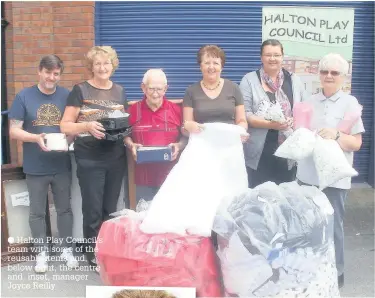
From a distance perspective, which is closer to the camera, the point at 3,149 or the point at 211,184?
the point at 211,184

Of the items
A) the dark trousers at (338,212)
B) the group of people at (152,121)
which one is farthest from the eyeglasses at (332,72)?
the dark trousers at (338,212)

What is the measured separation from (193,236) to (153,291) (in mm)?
320

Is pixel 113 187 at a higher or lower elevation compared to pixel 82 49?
lower

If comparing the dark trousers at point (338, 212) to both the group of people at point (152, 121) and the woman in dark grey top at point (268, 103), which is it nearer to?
the group of people at point (152, 121)

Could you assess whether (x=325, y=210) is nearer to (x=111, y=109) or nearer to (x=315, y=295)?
(x=315, y=295)

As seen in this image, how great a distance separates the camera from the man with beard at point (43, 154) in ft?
9.73

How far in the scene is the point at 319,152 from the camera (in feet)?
8.21

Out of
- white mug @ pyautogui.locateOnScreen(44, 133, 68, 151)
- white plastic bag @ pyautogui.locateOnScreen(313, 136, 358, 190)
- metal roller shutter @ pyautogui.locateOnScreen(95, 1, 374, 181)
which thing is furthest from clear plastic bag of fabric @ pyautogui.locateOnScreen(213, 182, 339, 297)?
metal roller shutter @ pyautogui.locateOnScreen(95, 1, 374, 181)

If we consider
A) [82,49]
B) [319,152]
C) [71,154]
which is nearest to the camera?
[319,152]

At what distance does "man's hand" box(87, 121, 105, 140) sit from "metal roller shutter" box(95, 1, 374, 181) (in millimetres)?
2166

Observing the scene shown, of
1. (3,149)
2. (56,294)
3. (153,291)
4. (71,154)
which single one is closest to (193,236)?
(153,291)

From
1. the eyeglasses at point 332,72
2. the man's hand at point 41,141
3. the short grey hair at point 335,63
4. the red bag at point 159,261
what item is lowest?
the red bag at point 159,261

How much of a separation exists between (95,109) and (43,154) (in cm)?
56

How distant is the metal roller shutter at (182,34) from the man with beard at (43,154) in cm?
178
